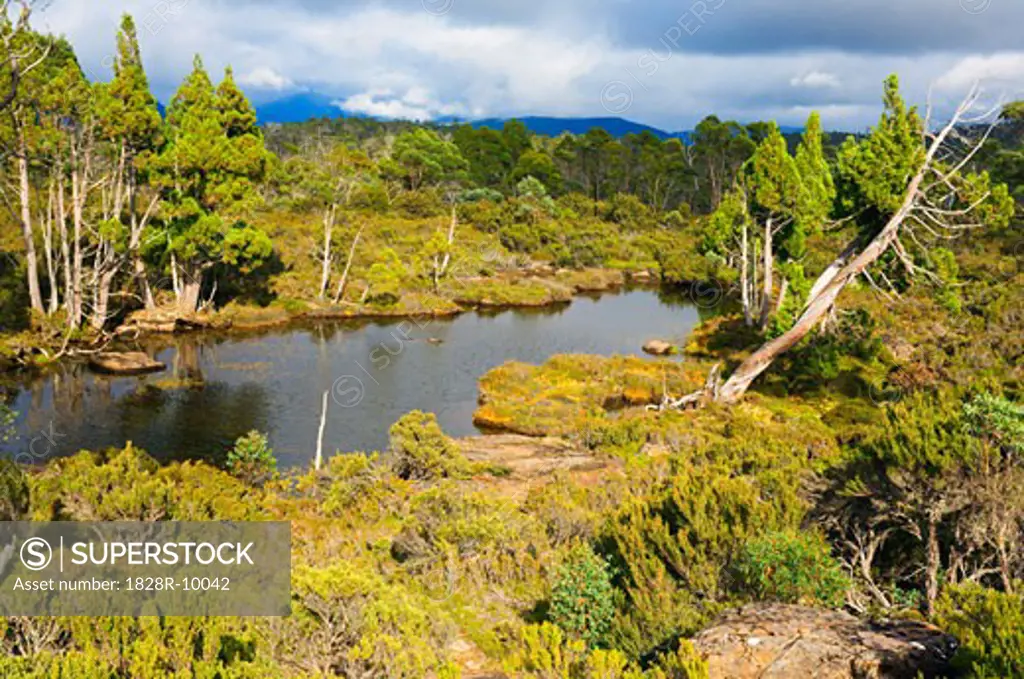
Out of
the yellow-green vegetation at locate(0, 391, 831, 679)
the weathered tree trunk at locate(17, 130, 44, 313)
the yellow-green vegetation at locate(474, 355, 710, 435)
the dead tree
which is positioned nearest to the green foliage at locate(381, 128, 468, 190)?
the weathered tree trunk at locate(17, 130, 44, 313)

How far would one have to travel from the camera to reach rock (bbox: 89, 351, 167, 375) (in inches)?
1069

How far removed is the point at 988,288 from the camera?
28203 mm

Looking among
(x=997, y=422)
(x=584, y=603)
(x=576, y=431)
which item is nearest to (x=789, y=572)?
(x=584, y=603)

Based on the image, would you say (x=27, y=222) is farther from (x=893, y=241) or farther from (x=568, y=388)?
(x=893, y=241)

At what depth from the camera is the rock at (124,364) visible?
27.1 meters

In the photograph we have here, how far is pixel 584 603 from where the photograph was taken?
801 centimetres

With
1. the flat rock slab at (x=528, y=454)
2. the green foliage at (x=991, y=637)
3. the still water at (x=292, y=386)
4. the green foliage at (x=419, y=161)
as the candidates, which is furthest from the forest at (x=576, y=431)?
the green foliage at (x=419, y=161)

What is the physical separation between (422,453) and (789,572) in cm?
1047

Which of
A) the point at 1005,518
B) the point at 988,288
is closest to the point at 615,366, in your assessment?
the point at 988,288

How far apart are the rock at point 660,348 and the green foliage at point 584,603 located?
27723mm

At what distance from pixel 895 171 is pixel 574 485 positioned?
49.5ft

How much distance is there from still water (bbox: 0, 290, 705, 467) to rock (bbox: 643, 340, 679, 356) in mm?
667

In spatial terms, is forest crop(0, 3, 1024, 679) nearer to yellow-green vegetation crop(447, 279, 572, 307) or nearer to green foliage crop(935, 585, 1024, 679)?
green foliage crop(935, 585, 1024, 679)

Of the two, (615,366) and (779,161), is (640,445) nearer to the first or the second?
(615,366)
